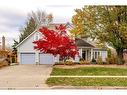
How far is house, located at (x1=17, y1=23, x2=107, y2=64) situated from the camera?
14.3 m

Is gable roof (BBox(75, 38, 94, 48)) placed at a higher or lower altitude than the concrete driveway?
higher

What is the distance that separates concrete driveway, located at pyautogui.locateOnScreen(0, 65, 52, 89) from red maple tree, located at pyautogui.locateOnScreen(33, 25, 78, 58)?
1930mm

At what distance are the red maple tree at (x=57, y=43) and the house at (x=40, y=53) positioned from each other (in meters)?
0.24

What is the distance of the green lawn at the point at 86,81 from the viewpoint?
10609 mm

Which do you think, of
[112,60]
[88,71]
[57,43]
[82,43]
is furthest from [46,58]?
[88,71]

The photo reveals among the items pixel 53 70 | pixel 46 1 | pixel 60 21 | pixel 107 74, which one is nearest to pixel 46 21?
pixel 60 21

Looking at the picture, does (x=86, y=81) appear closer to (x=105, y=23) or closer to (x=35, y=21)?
(x=35, y=21)

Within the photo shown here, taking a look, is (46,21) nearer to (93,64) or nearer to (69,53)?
(69,53)

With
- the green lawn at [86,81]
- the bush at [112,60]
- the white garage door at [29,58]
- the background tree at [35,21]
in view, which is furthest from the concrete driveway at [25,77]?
the bush at [112,60]

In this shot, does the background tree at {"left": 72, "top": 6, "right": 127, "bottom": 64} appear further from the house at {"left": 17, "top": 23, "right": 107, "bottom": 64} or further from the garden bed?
the garden bed

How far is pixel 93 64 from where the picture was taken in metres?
13.1

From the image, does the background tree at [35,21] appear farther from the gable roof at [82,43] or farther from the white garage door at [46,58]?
the gable roof at [82,43]

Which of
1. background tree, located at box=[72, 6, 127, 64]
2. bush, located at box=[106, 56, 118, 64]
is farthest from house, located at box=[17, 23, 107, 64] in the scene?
background tree, located at box=[72, 6, 127, 64]

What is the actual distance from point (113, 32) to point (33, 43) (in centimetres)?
411
